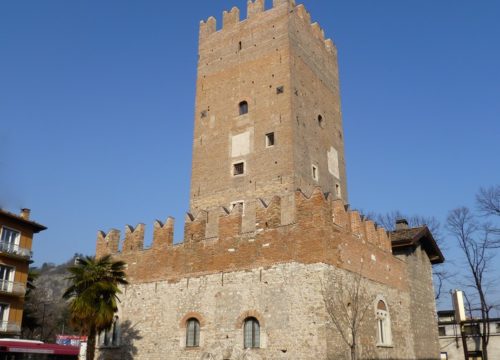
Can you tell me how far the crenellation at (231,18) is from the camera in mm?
27703

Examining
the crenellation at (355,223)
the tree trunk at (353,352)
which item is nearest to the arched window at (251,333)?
the tree trunk at (353,352)

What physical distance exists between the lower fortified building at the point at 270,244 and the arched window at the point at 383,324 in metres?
0.07

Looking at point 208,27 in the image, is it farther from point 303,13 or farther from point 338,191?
point 338,191

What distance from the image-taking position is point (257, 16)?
27.0 m

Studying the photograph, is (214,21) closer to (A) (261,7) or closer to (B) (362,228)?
(A) (261,7)

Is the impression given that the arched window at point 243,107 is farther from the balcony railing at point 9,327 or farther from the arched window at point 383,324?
the balcony railing at point 9,327

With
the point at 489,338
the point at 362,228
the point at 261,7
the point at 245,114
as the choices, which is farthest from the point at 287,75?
the point at 489,338

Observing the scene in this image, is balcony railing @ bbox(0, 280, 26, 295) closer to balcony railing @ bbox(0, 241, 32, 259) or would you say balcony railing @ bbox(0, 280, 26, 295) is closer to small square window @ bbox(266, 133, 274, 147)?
balcony railing @ bbox(0, 241, 32, 259)

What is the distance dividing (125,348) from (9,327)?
1058 centimetres

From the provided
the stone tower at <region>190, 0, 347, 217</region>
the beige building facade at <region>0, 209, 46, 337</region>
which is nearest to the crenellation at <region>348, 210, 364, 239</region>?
the stone tower at <region>190, 0, 347, 217</region>

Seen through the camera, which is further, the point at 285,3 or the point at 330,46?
the point at 330,46

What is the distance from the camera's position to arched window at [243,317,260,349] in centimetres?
1688

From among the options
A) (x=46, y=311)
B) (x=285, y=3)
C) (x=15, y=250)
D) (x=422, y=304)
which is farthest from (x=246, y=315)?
(x=46, y=311)

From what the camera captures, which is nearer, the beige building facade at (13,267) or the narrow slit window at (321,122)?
the narrow slit window at (321,122)
